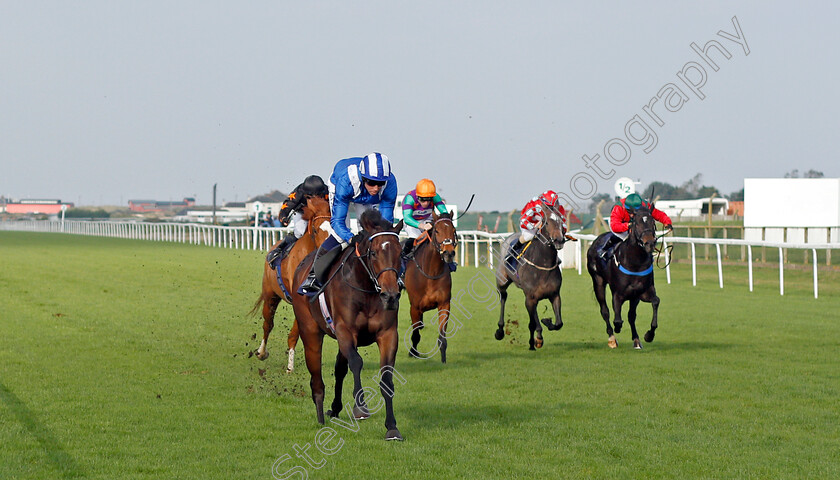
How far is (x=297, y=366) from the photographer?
976cm

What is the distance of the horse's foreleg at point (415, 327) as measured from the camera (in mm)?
10594

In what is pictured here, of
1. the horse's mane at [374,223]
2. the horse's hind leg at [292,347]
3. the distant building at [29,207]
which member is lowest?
the horse's hind leg at [292,347]

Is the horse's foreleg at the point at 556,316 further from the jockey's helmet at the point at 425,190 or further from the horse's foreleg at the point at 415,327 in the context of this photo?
the jockey's helmet at the point at 425,190

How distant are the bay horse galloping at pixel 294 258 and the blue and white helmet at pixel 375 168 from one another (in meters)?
1.25

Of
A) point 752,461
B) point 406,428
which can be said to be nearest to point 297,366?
point 406,428

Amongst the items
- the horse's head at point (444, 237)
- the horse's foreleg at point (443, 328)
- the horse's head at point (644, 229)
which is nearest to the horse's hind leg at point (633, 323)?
the horse's head at point (644, 229)

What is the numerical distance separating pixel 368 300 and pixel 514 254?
5.59 metres

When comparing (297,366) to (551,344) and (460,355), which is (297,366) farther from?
(551,344)

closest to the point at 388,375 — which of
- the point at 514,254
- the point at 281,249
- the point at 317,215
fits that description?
the point at 317,215

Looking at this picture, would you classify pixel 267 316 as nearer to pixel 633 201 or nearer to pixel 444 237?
pixel 444 237

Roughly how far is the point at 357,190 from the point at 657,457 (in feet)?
8.98

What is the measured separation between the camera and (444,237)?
9922 mm

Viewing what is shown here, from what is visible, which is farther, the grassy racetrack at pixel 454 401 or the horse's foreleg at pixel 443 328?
the horse's foreleg at pixel 443 328

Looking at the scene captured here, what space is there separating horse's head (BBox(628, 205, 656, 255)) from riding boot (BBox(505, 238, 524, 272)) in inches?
57.6
